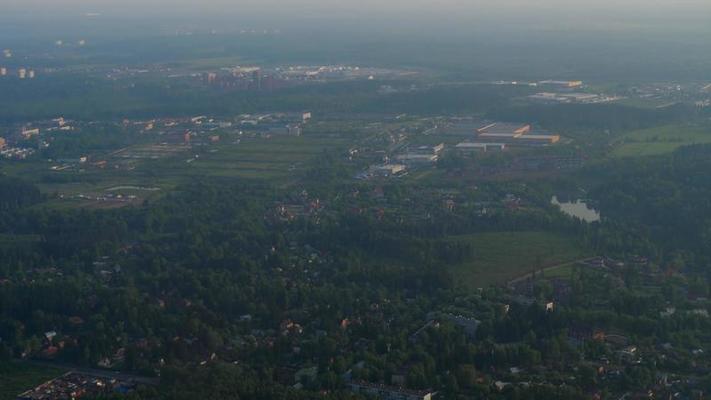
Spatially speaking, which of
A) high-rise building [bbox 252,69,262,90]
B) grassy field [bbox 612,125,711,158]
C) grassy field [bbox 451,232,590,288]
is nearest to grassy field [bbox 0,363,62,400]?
grassy field [bbox 451,232,590,288]

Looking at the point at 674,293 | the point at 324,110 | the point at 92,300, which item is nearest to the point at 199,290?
the point at 92,300

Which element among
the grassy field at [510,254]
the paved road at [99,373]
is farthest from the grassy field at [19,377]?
the grassy field at [510,254]

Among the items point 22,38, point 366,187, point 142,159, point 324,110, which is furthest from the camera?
point 22,38

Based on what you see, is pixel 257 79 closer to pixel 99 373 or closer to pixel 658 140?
pixel 658 140

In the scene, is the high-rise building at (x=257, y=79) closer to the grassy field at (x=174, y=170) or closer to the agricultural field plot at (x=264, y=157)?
the agricultural field plot at (x=264, y=157)

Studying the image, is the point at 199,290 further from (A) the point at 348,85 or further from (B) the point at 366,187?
(A) the point at 348,85

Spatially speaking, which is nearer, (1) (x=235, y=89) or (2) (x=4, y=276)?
(2) (x=4, y=276)
